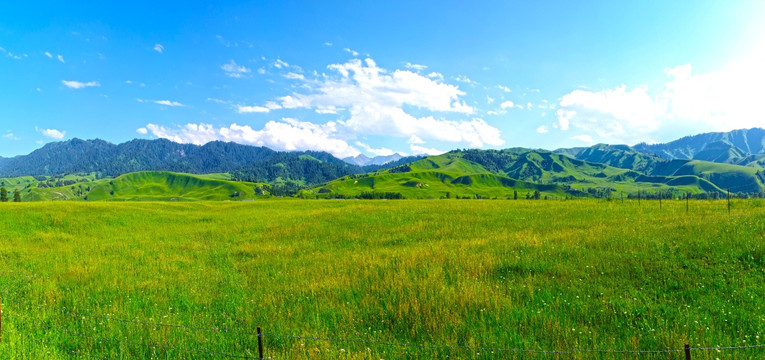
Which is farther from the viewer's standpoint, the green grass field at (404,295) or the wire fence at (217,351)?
the green grass field at (404,295)

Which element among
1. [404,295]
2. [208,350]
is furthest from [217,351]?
[404,295]

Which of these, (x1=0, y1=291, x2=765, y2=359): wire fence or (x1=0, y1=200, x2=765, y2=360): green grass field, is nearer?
(x1=0, y1=291, x2=765, y2=359): wire fence

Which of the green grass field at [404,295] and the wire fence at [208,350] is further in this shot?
the green grass field at [404,295]

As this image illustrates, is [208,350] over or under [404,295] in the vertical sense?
under

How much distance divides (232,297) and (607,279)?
12400 mm

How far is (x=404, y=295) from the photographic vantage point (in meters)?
10.0

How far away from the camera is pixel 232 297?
423 inches

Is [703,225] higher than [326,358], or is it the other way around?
[703,225]

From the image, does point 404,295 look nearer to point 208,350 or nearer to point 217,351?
point 217,351

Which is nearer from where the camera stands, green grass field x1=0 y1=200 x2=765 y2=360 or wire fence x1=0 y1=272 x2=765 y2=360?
wire fence x1=0 y1=272 x2=765 y2=360

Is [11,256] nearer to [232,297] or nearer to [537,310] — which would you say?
[232,297]

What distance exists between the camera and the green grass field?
7445mm

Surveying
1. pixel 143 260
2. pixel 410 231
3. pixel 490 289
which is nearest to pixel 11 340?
pixel 143 260

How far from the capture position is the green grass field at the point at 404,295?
24.4 ft
